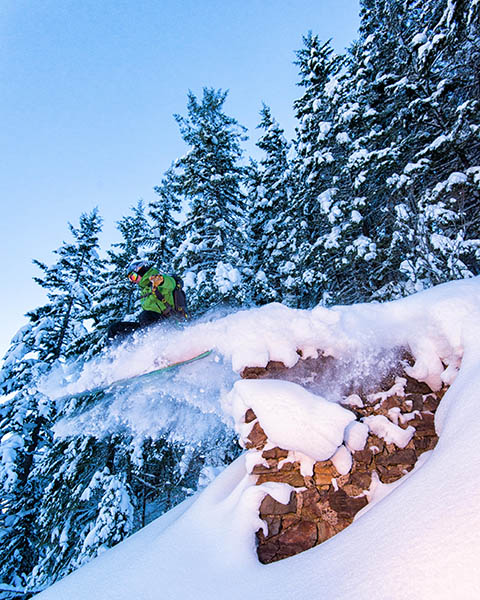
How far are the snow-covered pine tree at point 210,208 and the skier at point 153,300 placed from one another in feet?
10.2

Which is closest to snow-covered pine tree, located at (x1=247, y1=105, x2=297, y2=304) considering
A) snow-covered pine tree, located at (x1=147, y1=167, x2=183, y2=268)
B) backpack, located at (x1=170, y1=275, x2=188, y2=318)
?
snow-covered pine tree, located at (x1=147, y1=167, x2=183, y2=268)

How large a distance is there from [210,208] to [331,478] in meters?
9.73

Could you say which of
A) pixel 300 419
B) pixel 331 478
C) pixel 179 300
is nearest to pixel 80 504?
pixel 179 300

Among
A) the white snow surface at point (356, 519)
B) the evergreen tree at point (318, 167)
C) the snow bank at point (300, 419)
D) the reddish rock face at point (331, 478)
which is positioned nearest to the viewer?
the white snow surface at point (356, 519)

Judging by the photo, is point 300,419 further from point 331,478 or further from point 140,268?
point 140,268

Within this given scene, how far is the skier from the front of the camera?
572cm

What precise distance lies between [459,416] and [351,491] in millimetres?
1375

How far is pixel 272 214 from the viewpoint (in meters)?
14.7

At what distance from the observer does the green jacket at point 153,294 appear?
586 centimetres

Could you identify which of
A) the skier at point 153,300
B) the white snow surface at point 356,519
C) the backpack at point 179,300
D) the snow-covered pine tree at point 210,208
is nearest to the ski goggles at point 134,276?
the skier at point 153,300

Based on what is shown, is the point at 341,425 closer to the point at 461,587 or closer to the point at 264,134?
the point at 461,587

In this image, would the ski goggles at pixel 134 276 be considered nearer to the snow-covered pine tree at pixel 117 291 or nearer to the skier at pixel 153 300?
the skier at pixel 153 300

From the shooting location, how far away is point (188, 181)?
37.3ft

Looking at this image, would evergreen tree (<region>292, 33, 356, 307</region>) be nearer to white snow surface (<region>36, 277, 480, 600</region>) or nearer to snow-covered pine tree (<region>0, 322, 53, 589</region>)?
white snow surface (<region>36, 277, 480, 600</region>)
